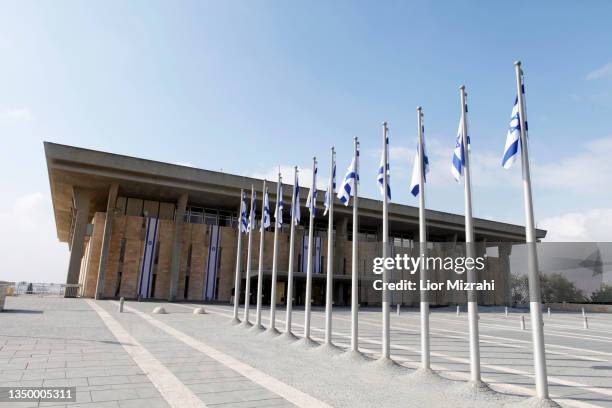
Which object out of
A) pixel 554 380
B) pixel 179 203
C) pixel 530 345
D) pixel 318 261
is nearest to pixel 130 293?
pixel 179 203

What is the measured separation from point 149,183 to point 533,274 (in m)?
41.6

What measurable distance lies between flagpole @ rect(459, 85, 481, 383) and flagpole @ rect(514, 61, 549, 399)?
113 centimetres

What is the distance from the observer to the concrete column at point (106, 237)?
42900 mm

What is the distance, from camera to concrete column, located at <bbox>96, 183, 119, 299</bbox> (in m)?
42.9

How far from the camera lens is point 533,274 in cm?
809

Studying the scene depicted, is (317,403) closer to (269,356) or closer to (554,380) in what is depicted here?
(269,356)

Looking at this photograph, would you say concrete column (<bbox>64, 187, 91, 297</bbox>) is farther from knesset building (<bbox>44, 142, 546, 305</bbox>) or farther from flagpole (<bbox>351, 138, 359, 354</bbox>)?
flagpole (<bbox>351, 138, 359, 354</bbox>)

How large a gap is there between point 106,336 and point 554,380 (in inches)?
591

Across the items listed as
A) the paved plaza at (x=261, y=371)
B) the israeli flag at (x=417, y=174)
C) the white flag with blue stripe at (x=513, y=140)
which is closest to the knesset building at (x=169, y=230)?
the paved plaza at (x=261, y=371)

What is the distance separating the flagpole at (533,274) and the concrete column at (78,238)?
147 ft

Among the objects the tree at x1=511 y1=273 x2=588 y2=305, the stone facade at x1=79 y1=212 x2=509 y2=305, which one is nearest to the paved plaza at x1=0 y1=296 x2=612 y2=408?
the stone facade at x1=79 y1=212 x2=509 y2=305

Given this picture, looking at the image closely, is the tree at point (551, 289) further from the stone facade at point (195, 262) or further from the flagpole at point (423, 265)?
the flagpole at point (423, 265)

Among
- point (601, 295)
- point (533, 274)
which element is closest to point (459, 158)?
point (533, 274)

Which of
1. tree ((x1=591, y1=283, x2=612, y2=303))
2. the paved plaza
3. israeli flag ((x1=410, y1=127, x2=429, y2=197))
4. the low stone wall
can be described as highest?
israeli flag ((x1=410, y1=127, x2=429, y2=197))
